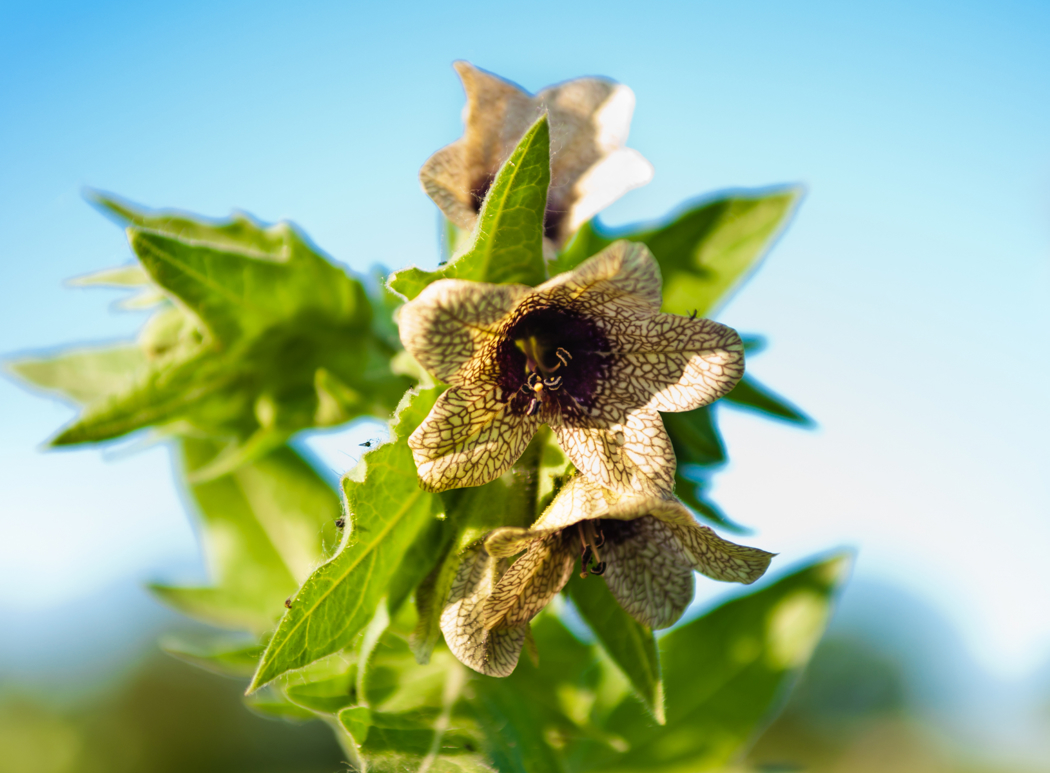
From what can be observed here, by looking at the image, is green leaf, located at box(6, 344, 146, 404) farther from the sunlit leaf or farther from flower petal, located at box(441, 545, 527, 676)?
flower petal, located at box(441, 545, 527, 676)

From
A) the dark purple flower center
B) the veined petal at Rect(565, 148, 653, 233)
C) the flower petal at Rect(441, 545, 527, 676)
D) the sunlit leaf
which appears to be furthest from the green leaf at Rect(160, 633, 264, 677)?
the veined petal at Rect(565, 148, 653, 233)

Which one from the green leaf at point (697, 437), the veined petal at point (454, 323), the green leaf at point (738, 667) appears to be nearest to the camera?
the veined petal at point (454, 323)

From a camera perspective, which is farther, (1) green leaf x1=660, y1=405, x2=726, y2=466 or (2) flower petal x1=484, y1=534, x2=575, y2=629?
(1) green leaf x1=660, y1=405, x2=726, y2=466

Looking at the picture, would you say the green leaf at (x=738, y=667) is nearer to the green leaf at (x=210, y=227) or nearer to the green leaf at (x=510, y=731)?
the green leaf at (x=510, y=731)

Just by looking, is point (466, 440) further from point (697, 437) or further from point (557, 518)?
point (697, 437)

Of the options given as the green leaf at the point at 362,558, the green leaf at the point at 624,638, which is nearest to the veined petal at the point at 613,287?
the green leaf at the point at 362,558

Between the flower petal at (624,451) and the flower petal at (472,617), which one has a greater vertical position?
the flower petal at (624,451)
